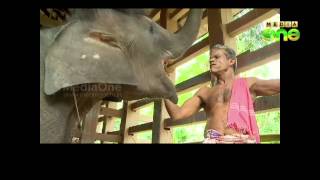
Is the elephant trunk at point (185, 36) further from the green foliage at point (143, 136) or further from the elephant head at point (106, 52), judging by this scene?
the green foliage at point (143, 136)

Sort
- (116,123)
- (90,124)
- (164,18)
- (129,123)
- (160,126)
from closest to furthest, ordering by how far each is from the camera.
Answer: (164,18), (160,126), (90,124), (129,123), (116,123)

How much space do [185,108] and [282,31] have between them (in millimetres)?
431

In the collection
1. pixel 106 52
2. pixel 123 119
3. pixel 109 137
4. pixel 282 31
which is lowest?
pixel 109 137

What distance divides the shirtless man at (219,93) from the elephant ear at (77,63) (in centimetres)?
32

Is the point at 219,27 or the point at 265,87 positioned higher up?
the point at 219,27

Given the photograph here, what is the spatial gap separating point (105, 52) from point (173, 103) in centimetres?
36

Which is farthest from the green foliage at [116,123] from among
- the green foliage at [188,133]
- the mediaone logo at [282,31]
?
the mediaone logo at [282,31]

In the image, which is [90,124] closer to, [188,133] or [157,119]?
[157,119]

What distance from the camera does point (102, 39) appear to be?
1.06m

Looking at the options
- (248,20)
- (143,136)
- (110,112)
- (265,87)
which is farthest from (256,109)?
(110,112)

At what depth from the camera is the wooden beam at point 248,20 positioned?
1304 mm

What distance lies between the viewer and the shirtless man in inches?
50.7

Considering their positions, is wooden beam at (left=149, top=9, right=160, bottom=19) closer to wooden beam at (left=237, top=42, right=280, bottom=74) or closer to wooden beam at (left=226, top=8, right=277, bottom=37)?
wooden beam at (left=226, top=8, right=277, bottom=37)

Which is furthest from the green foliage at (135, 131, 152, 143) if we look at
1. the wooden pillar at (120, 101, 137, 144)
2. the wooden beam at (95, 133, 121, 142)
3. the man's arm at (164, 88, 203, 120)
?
the man's arm at (164, 88, 203, 120)
